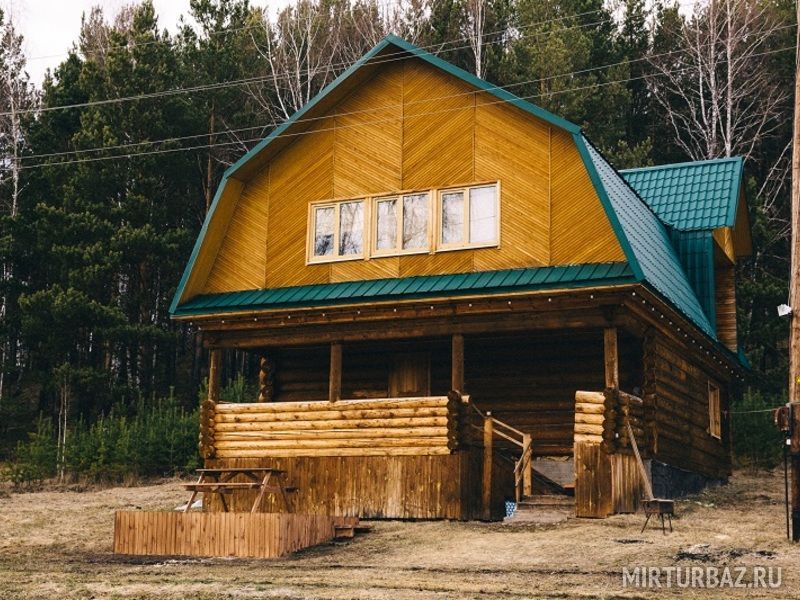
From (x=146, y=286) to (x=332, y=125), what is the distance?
2151cm

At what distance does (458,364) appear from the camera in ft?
63.9

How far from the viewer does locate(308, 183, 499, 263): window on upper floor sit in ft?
65.9

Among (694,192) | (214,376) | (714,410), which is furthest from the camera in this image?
(714,410)

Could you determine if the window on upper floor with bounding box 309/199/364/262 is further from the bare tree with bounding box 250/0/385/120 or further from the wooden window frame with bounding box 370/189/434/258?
the bare tree with bounding box 250/0/385/120

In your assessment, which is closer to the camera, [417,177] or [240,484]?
[240,484]

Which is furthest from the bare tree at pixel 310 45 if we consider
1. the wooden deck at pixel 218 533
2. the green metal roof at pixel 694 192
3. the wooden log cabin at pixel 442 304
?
the wooden deck at pixel 218 533

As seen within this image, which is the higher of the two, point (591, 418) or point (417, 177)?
point (417, 177)

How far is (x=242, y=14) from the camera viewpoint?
1810 inches

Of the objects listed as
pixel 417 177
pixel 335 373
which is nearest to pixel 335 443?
pixel 335 373

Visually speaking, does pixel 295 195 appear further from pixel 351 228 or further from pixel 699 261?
pixel 699 261

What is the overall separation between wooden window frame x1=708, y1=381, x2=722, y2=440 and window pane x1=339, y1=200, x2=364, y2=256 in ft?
33.8

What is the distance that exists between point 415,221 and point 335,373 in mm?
3203

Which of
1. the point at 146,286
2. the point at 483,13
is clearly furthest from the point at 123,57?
the point at 483,13

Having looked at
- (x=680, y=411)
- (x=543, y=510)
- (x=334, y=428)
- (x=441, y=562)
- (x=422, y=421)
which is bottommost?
(x=441, y=562)
